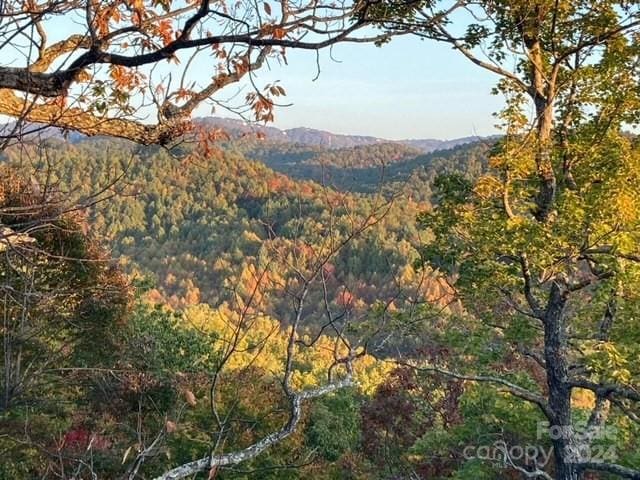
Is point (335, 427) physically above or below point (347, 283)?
below

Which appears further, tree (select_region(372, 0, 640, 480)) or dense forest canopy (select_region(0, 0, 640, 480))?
tree (select_region(372, 0, 640, 480))

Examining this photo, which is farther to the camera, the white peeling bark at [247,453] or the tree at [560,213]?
the tree at [560,213]

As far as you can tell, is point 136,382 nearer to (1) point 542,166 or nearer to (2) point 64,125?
(1) point 542,166

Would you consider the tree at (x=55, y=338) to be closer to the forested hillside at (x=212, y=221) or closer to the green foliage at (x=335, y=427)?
the green foliage at (x=335, y=427)

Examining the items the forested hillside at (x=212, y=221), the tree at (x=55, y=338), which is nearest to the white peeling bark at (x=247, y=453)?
the tree at (x=55, y=338)

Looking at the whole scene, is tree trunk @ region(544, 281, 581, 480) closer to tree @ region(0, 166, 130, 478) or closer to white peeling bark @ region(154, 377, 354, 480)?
white peeling bark @ region(154, 377, 354, 480)

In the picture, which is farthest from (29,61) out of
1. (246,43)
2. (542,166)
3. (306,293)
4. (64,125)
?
(542,166)

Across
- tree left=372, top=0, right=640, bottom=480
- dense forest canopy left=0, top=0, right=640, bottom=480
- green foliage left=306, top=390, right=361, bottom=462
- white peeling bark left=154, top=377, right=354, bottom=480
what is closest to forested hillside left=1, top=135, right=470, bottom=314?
green foliage left=306, top=390, right=361, bottom=462

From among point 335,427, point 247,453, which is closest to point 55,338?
point 335,427

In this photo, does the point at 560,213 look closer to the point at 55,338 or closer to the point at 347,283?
the point at 347,283

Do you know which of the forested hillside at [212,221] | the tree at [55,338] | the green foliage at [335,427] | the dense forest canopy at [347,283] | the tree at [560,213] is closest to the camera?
the dense forest canopy at [347,283]
